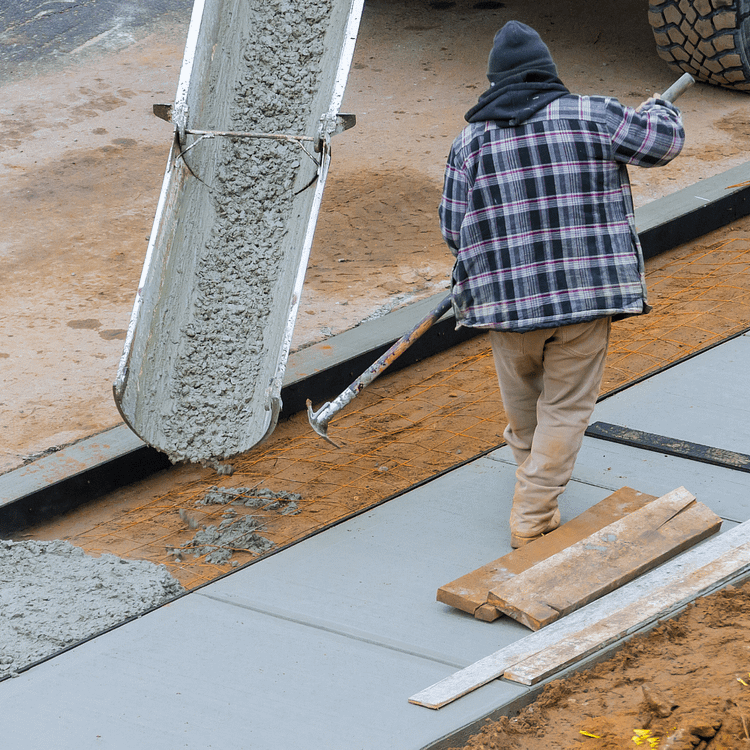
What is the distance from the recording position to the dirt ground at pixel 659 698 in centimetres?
260

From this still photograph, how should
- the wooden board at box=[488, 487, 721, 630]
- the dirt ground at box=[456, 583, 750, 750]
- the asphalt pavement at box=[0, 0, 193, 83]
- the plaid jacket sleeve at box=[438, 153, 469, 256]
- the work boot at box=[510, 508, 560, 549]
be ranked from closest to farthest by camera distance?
1. the dirt ground at box=[456, 583, 750, 750]
2. the wooden board at box=[488, 487, 721, 630]
3. the plaid jacket sleeve at box=[438, 153, 469, 256]
4. the work boot at box=[510, 508, 560, 549]
5. the asphalt pavement at box=[0, 0, 193, 83]

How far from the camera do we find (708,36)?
335 inches

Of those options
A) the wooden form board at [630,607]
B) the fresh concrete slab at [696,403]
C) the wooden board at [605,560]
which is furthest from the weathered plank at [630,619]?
the fresh concrete slab at [696,403]

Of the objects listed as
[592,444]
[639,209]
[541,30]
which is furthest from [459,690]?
[541,30]

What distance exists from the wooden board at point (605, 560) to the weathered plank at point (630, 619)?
147 millimetres

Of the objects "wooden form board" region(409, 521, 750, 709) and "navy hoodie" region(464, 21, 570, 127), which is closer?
"wooden form board" region(409, 521, 750, 709)

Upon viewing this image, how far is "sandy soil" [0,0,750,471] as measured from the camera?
5559 millimetres

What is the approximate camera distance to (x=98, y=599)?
11.8 ft

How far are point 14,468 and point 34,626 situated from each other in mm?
1298

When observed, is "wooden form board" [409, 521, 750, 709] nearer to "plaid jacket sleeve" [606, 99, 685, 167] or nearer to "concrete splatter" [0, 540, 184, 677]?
"concrete splatter" [0, 540, 184, 677]

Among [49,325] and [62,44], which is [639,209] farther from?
[62,44]

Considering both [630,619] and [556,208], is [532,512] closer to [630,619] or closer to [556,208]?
[630,619]

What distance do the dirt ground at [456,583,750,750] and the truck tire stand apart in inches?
257

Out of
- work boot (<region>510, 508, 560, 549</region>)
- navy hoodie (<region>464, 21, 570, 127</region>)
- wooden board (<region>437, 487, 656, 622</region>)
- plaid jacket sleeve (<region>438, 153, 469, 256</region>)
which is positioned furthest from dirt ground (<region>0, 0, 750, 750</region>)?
navy hoodie (<region>464, 21, 570, 127</region>)
